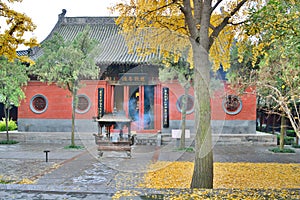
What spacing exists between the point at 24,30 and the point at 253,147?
422 inches

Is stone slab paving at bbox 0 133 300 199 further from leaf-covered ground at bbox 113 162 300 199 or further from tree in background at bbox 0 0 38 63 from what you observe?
tree in background at bbox 0 0 38 63

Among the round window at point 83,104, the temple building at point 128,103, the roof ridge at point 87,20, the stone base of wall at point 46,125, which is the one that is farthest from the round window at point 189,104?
the roof ridge at point 87,20

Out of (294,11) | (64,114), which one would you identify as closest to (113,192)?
(294,11)

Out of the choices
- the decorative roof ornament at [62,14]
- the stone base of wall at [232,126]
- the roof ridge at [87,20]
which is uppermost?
the decorative roof ornament at [62,14]

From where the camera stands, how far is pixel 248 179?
25.4ft

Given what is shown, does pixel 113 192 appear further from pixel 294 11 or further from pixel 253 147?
pixel 253 147

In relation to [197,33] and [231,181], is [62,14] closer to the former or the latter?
[197,33]

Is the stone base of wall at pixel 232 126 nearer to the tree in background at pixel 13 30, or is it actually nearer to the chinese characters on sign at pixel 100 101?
the chinese characters on sign at pixel 100 101

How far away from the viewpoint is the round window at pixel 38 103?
16.5 meters

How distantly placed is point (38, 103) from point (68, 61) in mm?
5121

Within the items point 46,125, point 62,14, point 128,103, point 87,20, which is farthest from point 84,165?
point 62,14

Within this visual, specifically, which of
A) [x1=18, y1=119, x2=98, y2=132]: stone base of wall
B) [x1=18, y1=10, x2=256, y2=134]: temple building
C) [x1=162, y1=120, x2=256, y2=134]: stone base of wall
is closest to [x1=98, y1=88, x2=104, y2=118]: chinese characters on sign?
[x1=18, y1=10, x2=256, y2=134]: temple building

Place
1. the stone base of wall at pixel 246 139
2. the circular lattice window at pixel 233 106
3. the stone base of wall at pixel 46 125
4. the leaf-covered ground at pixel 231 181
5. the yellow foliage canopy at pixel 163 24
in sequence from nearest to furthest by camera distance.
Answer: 1. the leaf-covered ground at pixel 231 181
2. the yellow foliage canopy at pixel 163 24
3. the stone base of wall at pixel 246 139
4. the circular lattice window at pixel 233 106
5. the stone base of wall at pixel 46 125

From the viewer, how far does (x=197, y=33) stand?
638 centimetres
